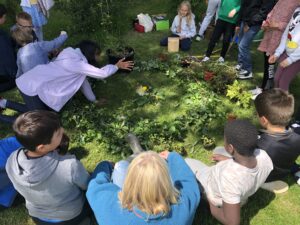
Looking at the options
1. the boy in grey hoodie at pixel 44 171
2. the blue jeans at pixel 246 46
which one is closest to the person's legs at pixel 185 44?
the blue jeans at pixel 246 46

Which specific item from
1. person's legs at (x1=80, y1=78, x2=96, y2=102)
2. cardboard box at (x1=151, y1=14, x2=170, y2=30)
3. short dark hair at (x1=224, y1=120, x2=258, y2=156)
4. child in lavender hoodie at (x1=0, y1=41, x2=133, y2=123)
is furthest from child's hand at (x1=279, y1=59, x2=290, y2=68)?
cardboard box at (x1=151, y1=14, x2=170, y2=30)

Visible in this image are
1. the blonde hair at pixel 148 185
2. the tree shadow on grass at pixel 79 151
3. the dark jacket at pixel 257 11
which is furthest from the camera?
the dark jacket at pixel 257 11

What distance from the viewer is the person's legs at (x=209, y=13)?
6.91 m

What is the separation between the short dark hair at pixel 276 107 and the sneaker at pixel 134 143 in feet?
4.86

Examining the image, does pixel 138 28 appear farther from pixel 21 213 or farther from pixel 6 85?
pixel 21 213

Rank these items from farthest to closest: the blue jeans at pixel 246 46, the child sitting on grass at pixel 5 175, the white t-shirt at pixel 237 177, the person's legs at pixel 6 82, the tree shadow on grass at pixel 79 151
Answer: the blue jeans at pixel 246 46 → the person's legs at pixel 6 82 → the tree shadow on grass at pixel 79 151 → the child sitting on grass at pixel 5 175 → the white t-shirt at pixel 237 177

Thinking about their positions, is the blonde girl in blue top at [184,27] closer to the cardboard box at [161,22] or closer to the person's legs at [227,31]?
the cardboard box at [161,22]

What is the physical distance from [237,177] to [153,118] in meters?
2.34

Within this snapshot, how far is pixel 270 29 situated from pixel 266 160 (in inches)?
102

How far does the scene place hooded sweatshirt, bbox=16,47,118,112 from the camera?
4.40m

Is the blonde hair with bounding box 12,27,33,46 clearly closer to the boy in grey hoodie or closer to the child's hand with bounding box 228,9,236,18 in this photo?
the boy in grey hoodie

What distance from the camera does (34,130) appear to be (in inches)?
105

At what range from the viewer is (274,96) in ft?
10.7

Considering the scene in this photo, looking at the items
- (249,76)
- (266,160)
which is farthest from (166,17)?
(266,160)
